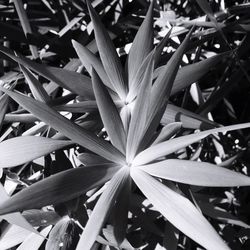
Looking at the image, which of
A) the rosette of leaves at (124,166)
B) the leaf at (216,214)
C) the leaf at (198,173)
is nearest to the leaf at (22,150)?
the rosette of leaves at (124,166)

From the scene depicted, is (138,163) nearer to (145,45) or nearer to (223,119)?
(145,45)

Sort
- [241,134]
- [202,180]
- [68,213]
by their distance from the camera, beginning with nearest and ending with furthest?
[202,180], [68,213], [241,134]

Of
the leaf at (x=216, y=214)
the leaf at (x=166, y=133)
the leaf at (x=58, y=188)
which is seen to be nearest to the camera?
the leaf at (x=58, y=188)

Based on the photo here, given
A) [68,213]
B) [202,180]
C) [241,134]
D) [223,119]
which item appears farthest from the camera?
[223,119]

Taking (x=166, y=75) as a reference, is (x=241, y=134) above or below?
above

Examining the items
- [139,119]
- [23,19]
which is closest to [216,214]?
[139,119]

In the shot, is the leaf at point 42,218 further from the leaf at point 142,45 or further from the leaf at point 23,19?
the leaf at point 23,19

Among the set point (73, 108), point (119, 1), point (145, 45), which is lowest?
point (73, 108)

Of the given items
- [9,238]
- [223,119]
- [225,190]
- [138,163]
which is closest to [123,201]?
[138,163]

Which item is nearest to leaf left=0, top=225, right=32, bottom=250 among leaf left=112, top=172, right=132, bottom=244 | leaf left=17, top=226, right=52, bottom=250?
leaf left=17, top=226, right=52, bottom=250
